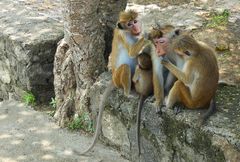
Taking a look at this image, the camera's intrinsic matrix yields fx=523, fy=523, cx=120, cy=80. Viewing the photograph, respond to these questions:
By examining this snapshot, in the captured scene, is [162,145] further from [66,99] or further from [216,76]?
[66,99]

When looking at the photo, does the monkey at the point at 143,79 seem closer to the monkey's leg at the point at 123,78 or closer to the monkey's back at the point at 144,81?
the monkey's back at the point at 144,81

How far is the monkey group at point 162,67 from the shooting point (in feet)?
18.8

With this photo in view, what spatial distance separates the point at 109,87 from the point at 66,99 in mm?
1287

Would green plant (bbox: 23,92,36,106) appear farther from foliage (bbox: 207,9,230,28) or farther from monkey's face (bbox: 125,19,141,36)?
foliage (bbox: 207,9,230,28)

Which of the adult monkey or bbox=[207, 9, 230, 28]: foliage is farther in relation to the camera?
bbox=[207, 9, 230, 28]: foliage

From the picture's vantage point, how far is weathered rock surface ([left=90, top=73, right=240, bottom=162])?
5.55 meters

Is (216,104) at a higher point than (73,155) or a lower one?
higher

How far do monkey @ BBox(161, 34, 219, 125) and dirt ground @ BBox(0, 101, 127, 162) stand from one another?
166 centimetres

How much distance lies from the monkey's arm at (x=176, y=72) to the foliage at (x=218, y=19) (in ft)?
11.1

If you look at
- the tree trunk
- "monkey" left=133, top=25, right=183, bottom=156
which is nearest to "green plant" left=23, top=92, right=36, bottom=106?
the tree trunk

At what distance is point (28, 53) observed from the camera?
8625mm

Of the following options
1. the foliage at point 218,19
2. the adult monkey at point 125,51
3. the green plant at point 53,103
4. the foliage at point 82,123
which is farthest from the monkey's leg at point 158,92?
the foliage at point 218,19

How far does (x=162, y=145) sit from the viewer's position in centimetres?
634

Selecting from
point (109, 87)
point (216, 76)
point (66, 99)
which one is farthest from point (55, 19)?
point (216, 76)
